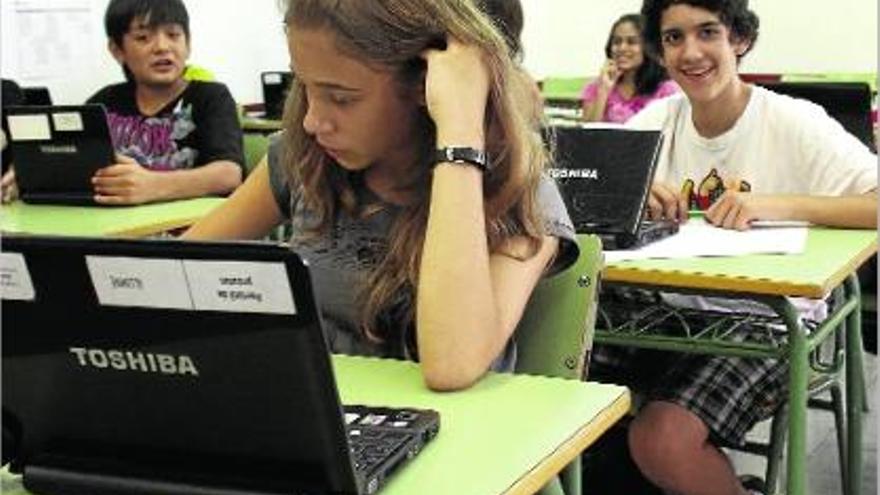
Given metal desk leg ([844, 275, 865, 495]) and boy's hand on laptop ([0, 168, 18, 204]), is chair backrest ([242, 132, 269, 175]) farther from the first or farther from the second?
metal desk leg ([844, 275, 865, 495])

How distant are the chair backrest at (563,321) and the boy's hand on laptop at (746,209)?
740mm

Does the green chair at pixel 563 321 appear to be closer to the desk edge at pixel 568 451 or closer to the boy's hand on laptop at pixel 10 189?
the desk edge at pixel 568 451

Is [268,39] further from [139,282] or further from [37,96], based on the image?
[139,282]

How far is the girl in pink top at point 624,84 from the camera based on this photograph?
4930mm

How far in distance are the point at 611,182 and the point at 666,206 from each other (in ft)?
0.60

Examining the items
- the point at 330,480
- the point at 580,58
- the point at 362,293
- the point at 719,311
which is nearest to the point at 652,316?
the point at 719,311

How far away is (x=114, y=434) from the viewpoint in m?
0.92

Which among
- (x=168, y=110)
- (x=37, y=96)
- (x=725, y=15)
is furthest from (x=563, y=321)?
(x=37, y=96)

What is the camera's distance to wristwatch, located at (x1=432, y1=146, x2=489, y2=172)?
135 cm

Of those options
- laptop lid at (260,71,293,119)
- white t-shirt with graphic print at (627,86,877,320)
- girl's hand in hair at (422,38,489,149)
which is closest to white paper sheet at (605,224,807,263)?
white t-shirt with graphic print at (627,86,877,320)

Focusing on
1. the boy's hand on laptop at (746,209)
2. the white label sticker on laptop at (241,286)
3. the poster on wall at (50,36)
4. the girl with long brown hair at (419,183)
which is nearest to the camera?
the white label sticker on laptop at (241,286)

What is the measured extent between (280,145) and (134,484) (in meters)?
0.72

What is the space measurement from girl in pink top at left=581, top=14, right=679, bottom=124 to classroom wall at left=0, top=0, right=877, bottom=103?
1.41 ft

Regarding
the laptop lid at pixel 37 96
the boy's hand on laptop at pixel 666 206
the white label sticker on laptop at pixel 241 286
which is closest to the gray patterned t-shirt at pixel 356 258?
the white label sticker on laptop at pixel 241 286
